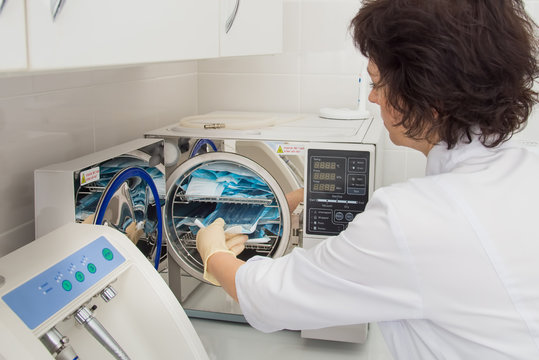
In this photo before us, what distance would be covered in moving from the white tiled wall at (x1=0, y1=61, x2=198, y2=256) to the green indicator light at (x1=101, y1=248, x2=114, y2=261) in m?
0.25

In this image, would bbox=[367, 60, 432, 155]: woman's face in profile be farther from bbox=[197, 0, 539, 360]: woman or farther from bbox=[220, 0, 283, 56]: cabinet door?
bbox=[220, 0, 283, 56]: cabinet door

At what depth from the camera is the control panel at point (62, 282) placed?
37.6 inches

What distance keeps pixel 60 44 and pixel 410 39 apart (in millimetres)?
558

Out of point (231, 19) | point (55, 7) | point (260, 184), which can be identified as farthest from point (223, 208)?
point (55, 7)

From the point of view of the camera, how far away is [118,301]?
1189 millimetres

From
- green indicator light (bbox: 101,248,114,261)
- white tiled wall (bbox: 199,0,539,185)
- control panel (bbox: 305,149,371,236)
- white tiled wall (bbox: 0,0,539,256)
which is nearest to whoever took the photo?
green indicator light (bbox: 101,248,114,261)

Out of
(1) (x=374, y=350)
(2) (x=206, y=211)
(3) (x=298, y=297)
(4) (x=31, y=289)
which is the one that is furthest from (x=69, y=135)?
(1) (x=374, y=350)

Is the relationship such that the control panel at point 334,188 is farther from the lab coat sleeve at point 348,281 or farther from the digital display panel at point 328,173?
the lab coat sleeve at point 348,281

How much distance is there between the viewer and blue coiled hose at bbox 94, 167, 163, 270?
1320mm

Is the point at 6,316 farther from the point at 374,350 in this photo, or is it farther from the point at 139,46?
the point at 374,350

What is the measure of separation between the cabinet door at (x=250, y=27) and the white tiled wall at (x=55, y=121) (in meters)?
0.37

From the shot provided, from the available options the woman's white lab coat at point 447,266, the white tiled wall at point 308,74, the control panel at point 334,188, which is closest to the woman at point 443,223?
the woman's white lab coat at point 447,266

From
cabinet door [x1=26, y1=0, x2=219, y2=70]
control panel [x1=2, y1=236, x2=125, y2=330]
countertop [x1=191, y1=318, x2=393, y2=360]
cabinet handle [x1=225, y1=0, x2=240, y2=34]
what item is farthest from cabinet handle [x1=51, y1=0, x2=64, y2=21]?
countertop [x1=191, y1=318, x2=393, y2=360]

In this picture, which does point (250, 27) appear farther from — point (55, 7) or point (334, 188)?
point (55, 7)
